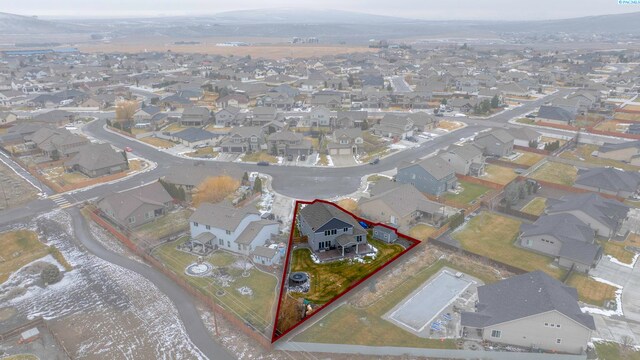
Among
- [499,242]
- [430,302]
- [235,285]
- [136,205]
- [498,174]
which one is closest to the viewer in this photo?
[430,302]

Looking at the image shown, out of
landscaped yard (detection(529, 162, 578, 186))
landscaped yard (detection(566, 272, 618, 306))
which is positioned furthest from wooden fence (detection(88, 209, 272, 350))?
landscaped yard (detection(529, 162, 578, 186))

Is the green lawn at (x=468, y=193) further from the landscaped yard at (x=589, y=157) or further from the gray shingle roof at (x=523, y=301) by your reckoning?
the landscaped yard at (x=589, y=157)

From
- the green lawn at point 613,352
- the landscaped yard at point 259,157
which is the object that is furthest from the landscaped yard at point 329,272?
the landscaped yard at point 259,157

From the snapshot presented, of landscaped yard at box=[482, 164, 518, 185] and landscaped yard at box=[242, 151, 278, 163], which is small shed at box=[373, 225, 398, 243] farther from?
landscaped yard at box=[242, 151, 278, 163]

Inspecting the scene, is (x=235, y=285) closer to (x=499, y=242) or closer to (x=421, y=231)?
(x=421, y=231)

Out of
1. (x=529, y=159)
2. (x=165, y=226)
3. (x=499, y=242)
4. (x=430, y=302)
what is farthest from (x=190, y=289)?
(x=529, y=159)

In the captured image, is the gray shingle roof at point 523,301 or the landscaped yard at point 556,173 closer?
the gray shingle roof at point 523,301

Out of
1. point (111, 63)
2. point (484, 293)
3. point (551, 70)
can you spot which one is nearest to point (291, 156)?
point (484, 293)
